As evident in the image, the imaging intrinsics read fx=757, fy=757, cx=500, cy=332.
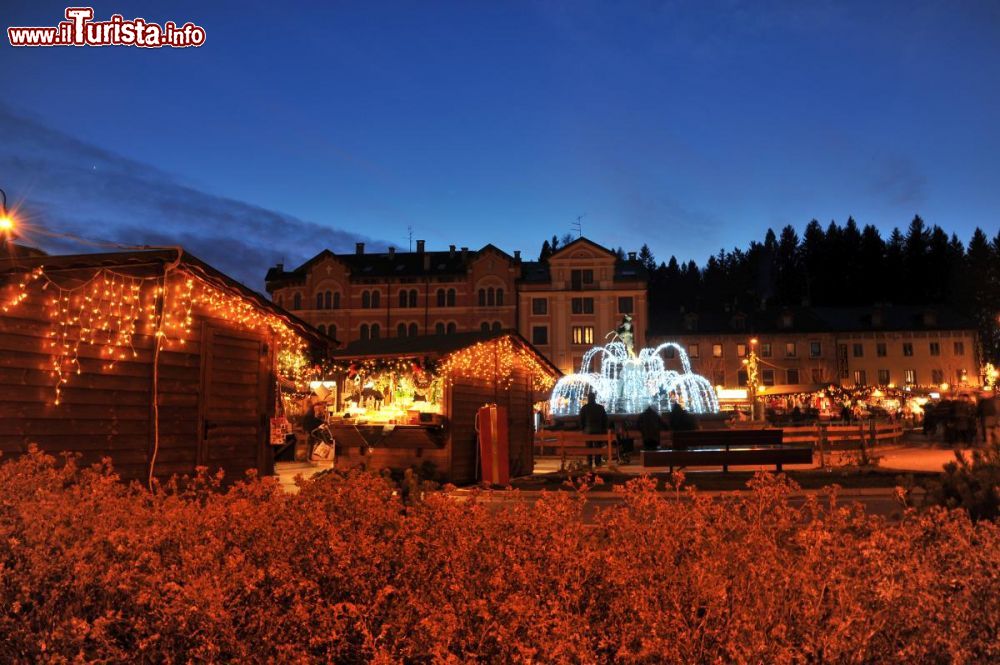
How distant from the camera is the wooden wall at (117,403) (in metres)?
9.84

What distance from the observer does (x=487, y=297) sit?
6322cm

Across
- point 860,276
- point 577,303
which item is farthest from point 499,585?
point 860,276

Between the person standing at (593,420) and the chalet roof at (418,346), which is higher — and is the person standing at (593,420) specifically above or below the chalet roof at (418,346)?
below

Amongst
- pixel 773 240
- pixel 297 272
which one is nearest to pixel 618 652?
pixel 297 272

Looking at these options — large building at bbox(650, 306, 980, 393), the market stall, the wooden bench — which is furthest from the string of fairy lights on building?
large building at bbox(650, 306, 980, 393)

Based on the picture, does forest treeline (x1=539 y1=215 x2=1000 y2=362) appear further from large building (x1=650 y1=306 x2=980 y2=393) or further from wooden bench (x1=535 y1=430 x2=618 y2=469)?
wooden bench (x1=535 y1=430 x2=618 y2=469)

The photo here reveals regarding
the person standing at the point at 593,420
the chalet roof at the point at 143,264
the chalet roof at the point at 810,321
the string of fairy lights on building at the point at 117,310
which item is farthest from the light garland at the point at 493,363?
the chalet roof at the point at 810,321

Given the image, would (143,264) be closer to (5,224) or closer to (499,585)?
(5,224)

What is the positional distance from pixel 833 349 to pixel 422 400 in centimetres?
5819

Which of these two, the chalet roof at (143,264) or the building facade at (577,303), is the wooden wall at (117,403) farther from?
the building facade at (577,303)

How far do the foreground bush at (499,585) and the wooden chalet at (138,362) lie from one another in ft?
15.8

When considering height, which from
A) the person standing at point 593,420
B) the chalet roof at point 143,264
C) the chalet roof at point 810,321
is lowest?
the person standing at point 593,420

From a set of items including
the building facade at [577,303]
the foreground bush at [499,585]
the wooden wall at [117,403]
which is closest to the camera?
the foreground bush at [499,585]

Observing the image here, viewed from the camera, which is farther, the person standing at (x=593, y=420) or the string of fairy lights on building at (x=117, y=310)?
the person standing at (x=593, y=420)
